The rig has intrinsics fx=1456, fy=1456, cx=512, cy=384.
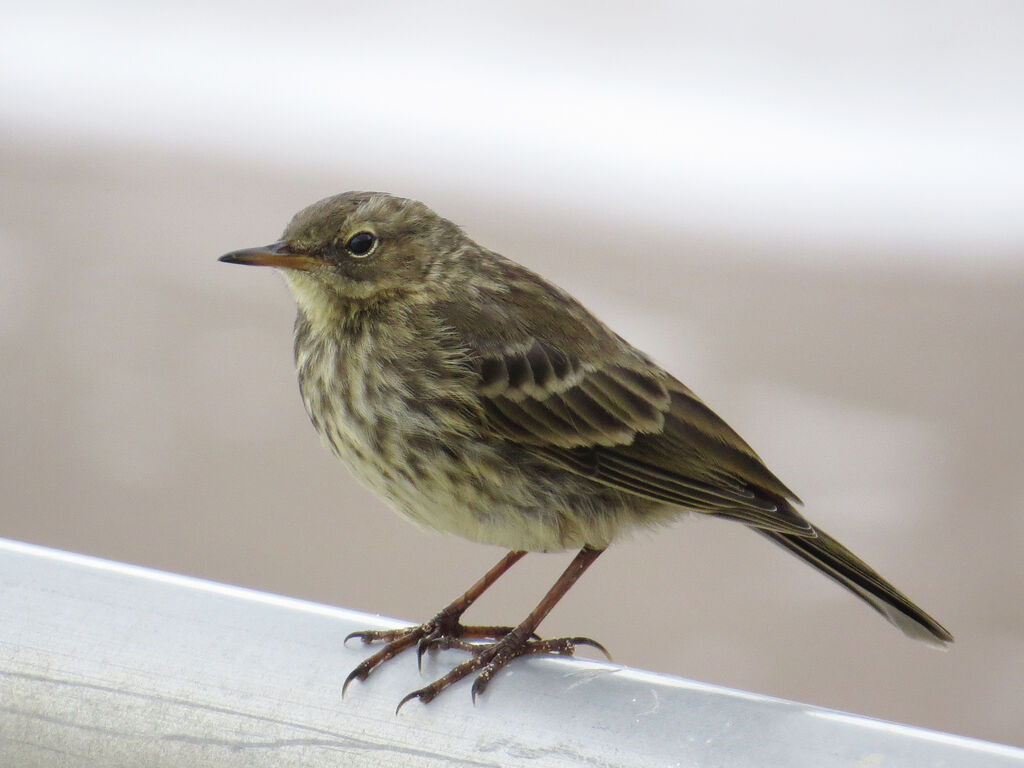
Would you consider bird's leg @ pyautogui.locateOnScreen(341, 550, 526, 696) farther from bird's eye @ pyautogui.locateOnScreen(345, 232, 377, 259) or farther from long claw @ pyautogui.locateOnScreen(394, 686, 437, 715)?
bird's eye @ pyautogui.locateOnScreen(345, 232, 377, 259)

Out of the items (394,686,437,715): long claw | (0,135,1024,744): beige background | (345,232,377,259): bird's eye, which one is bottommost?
(0,135,1024,744): beige background

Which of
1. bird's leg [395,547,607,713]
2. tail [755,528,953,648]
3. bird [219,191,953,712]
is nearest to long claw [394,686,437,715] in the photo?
bird's leg [395,547,607,713]

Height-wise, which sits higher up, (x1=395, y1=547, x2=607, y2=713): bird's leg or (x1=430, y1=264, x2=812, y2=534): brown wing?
(x1=430, y1=264, x2=812, y2=534): brown wing

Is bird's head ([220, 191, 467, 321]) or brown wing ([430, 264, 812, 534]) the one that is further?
bird's head ([220, 191, 467, 321])

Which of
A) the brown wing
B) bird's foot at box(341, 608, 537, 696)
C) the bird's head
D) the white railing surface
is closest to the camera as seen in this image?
the white railing surface

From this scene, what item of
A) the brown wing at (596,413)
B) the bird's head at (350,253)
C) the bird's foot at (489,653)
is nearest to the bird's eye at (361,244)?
the bird's head at (350,253)

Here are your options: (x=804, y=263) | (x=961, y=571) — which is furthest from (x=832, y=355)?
(x=961, y=571)
